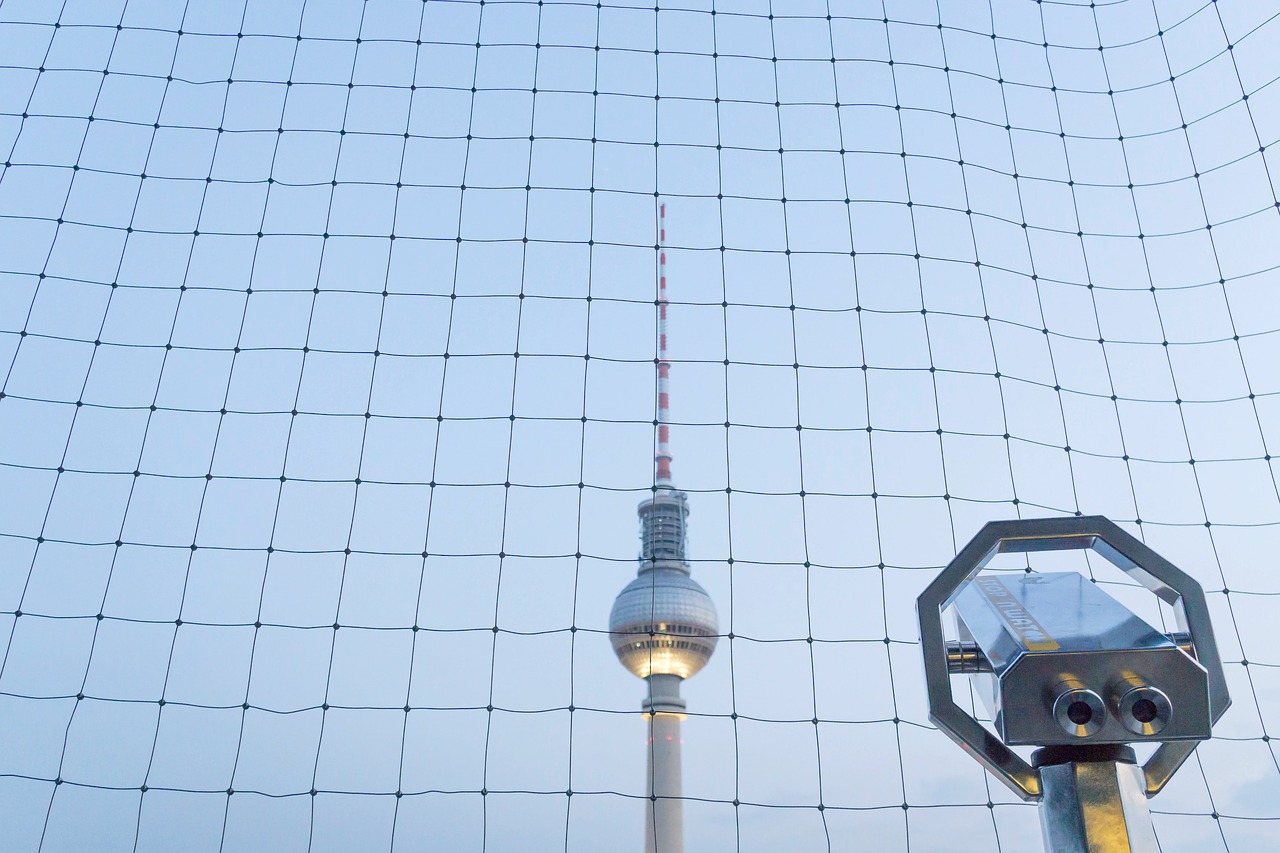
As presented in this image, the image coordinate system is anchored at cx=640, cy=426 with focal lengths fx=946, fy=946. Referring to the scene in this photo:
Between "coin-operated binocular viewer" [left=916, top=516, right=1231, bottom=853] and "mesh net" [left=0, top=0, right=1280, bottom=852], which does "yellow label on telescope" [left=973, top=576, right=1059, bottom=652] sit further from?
"mesh net" [left=0, top=0, right=1280, bottom=852]

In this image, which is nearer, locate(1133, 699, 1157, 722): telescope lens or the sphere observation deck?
locate(1133, 699, 1157, 722): telescope lens

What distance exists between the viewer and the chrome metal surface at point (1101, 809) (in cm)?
35

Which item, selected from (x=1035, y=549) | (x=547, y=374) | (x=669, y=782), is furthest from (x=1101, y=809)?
(x=669, y=782)

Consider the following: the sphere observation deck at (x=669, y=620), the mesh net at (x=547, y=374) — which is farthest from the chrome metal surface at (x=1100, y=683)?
the sphere observation deck at (x=669, y=620)

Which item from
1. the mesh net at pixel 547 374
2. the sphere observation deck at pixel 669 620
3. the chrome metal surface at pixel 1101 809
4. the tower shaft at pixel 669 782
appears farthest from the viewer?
the tower shaft at pixel 669 782

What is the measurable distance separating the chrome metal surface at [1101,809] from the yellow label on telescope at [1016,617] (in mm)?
48

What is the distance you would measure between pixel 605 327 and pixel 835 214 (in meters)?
0.89

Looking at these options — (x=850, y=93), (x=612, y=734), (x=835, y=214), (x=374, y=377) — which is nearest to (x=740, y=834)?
(x=374, y=377)

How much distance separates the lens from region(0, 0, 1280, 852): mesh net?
1940mm

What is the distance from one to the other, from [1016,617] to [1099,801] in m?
0.07

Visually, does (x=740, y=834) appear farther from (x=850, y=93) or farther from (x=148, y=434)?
(x=850, y=93)

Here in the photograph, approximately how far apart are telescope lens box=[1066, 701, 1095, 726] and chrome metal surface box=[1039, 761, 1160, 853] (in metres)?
0.02

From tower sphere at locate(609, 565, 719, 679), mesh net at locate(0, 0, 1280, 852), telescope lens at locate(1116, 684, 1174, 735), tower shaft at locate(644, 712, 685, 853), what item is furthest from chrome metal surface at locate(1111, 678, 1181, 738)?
tower shaft at locate(644, 712, 685, 853)

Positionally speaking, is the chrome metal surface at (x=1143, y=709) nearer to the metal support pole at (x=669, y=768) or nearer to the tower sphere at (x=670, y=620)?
the tower sphere at (x=670, y=620)
